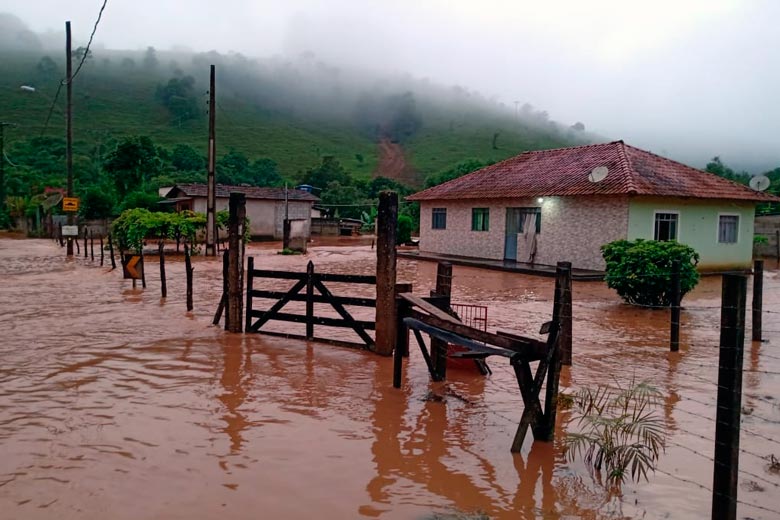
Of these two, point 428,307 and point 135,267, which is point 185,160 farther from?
point 428,307

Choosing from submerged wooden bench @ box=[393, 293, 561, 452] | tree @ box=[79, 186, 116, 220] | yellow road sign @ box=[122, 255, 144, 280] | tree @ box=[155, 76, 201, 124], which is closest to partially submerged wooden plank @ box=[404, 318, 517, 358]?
submerged wooden bench @ box=[393, 293, 561, 452]

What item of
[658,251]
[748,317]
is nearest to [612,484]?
[748,317]

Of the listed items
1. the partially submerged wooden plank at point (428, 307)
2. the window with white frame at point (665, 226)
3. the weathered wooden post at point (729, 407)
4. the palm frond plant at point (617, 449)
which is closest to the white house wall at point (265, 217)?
the window with white frame at point (665, 226)

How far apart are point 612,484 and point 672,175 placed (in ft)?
71.8

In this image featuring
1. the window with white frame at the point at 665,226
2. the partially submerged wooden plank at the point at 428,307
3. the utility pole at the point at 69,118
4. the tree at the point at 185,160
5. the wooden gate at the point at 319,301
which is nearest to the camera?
the partially submerged wooden plank at the point at 428,307

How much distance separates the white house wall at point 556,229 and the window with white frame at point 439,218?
0.27 meters

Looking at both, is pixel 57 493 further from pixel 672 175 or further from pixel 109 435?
pixel 672 175

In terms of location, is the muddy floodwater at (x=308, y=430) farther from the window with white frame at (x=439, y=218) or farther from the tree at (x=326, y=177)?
the tree at (x=326, y=177)

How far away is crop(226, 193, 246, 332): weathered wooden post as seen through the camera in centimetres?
1071

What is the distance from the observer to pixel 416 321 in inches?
291

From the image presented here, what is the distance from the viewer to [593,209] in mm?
22859

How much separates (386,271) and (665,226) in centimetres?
1692

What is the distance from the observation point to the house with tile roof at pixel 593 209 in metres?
22.3

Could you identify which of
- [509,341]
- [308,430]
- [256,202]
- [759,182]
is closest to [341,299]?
[308,430]
